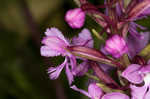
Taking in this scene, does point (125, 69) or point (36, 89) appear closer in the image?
point (125, 69)

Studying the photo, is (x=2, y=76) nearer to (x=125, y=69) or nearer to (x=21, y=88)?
(x=21, y=88)

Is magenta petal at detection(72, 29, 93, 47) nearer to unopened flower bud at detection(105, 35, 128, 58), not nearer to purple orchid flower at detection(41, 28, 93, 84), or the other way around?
purple orchid flower at detection(41, 28, 93, 84)

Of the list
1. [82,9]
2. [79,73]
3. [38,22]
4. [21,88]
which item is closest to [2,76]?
[21,88]

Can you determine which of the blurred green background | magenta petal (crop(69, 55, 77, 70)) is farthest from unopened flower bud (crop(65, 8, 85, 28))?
the blurred green background

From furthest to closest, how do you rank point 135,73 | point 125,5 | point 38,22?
point 38,22 < point 125,5 < point 135,73

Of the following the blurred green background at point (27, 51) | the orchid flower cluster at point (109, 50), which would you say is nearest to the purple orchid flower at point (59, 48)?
the orchid flower cluster at point (109, 50)

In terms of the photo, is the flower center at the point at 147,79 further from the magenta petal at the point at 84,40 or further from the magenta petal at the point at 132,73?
the magenta petal at the point at 84,40

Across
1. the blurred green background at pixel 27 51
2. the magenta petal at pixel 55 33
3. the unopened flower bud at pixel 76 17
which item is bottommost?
the blurred green background at pixel 27 51

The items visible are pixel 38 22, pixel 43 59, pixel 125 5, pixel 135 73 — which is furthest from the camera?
pixel 38 22
